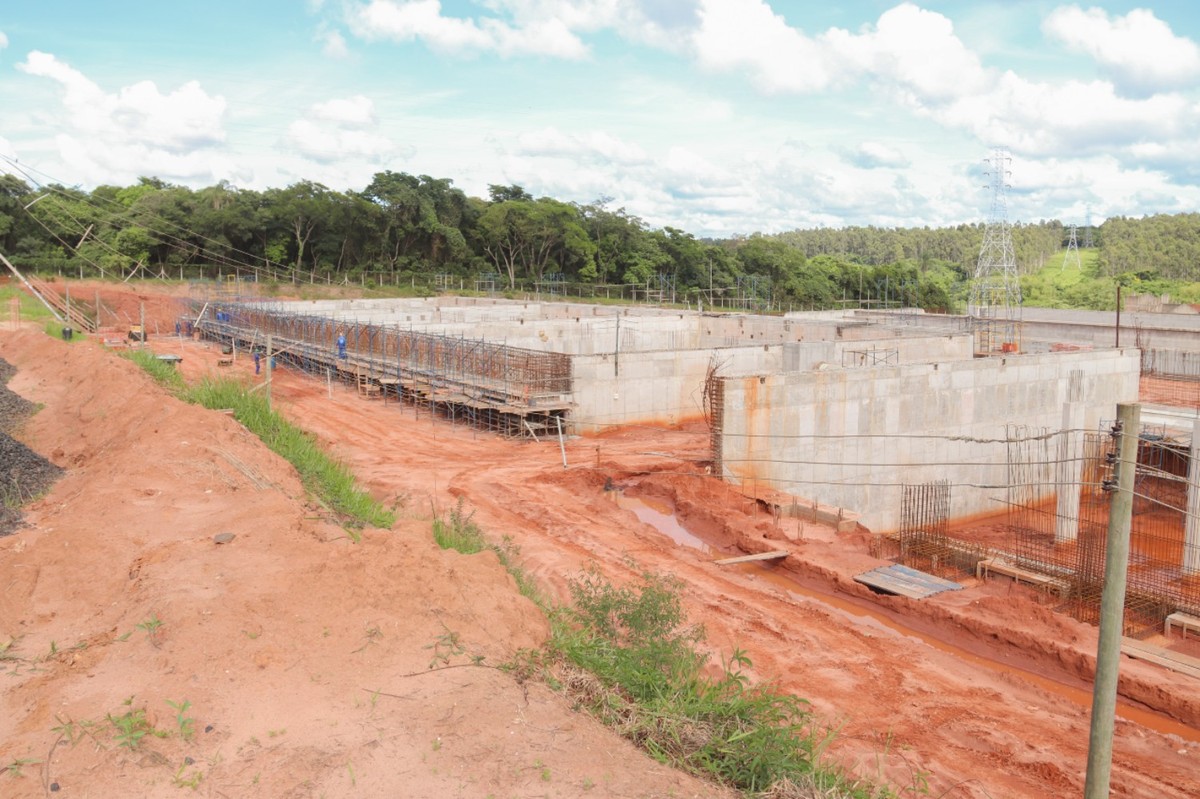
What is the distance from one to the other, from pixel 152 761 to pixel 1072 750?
26.5 feet

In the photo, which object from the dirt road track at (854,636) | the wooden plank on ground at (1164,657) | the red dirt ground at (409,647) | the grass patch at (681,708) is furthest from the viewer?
the wooden plank on ground at (1164,657)

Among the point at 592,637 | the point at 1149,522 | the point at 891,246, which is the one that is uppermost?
the point at 891,246

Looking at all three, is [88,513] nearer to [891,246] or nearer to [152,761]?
[152,761]

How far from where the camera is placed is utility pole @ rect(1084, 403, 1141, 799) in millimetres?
5375

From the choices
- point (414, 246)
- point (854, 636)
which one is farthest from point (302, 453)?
point (414, 246)

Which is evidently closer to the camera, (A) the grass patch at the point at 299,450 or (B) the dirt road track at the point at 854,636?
(B) the dirt road track at the point at 854,636

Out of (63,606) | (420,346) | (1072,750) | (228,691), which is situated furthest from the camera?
(420,346)

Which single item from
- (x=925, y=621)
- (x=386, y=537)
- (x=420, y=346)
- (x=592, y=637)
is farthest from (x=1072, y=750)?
(x=420, y=346)

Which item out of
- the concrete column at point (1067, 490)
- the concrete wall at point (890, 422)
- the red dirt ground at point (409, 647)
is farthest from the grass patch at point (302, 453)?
the concrete column at point (1067, 490)

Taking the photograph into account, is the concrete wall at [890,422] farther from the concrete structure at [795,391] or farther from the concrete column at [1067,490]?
the concrete column at [1067,490]

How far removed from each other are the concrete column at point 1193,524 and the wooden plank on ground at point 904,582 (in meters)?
4.43

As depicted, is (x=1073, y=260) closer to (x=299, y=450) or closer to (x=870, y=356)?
(x=870, y=356)

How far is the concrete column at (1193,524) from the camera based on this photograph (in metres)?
14.8

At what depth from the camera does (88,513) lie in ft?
33.8
